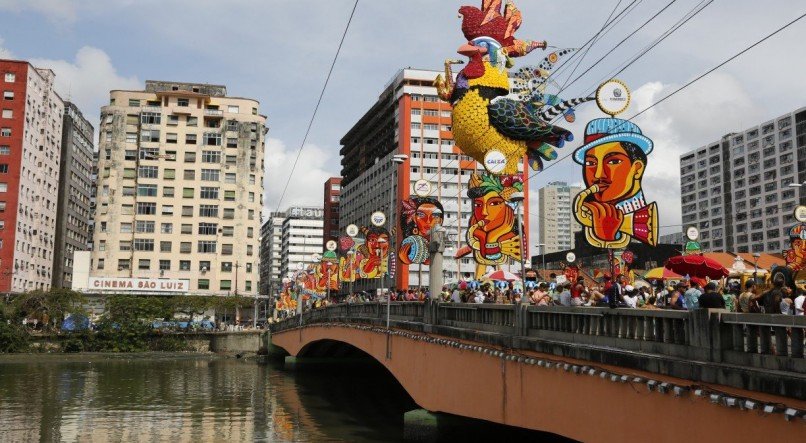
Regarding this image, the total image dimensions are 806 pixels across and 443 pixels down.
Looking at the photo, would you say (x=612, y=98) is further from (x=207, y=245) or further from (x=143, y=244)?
(x=143, y=244)

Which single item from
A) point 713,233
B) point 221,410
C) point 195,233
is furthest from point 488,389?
point 713,233

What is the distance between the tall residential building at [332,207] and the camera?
14882 cm

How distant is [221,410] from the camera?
38688mm

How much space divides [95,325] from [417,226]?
53476 millimetres

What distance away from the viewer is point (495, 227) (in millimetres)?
29688

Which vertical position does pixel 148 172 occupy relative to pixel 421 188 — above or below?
above

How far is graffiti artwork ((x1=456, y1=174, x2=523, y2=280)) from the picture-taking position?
1160 inches

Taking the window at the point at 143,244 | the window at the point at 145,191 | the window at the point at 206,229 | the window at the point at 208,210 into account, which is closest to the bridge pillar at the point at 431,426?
the window at the point at 206,229

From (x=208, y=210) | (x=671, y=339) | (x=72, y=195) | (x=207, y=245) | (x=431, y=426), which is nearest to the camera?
(x=671, y=339)

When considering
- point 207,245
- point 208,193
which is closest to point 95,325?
point 207,245

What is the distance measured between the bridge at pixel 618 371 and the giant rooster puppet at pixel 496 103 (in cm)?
1072

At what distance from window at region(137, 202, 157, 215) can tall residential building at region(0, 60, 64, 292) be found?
11663 mm

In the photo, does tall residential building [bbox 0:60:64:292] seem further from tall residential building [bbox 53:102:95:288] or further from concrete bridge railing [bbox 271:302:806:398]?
concrete bridge railing [bbox 271:302:806:398]

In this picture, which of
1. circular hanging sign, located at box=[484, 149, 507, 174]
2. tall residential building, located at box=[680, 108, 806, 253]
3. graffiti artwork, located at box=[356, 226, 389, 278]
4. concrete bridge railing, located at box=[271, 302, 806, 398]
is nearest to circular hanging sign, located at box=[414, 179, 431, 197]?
circular hanging sign, located at box=[484, 149, 507, 174]
